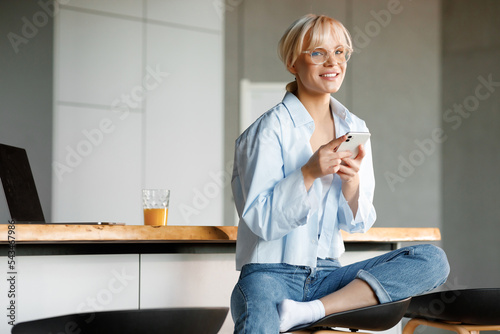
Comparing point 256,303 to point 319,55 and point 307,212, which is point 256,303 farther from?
point 319,55

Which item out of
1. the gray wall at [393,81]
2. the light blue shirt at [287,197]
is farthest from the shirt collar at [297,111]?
the gray wall at [393,81]

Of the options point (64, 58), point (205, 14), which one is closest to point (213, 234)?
point (64, 58)

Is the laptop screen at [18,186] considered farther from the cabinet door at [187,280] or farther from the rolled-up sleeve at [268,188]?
the rolled-up sleeve at [268,188]

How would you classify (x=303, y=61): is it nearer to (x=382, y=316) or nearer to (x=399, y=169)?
(x=382, y=316)

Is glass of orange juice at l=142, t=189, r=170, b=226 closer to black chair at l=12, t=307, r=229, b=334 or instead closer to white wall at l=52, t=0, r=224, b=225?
black chair at l=12, t=307, r=229, b=334

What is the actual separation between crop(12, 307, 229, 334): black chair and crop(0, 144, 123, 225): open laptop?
806 millimetres

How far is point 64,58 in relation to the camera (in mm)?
3691

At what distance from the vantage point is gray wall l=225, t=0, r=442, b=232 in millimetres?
5879

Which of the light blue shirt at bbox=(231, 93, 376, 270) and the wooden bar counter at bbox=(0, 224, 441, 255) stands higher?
the light blue shirt at bbox=(231, 93, 376, 270)

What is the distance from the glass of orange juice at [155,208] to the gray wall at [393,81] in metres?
4.00

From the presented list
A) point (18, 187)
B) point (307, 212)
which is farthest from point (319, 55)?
point (18, 187)

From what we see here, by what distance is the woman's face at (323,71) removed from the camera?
1.53 meters

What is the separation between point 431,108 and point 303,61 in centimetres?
488

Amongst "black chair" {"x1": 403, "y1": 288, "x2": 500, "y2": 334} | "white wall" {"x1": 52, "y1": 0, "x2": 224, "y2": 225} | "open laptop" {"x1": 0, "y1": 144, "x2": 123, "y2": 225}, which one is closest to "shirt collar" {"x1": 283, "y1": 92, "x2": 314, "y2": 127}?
"black chair" {"x1": 403, "y1": 288, "x2": 500, "y2": 334}
